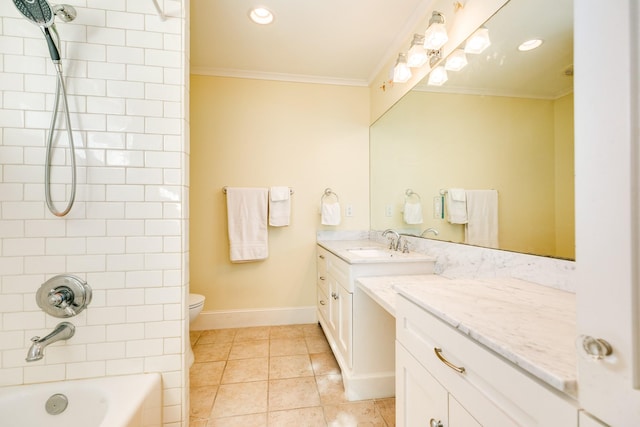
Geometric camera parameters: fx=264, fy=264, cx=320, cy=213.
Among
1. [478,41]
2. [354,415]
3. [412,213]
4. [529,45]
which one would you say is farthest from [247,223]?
[529,45]

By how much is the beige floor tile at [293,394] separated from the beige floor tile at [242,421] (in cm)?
8

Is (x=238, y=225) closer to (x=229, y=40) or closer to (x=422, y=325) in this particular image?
(x=229, y=40)

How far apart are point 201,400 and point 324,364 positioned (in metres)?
0.80

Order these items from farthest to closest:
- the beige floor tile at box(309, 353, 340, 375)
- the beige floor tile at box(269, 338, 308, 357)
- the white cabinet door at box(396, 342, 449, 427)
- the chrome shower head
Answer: the beige floor tile at box(269, 338, 308, 357)
the beige floor tile at box(309, 353, 340, 375)
the chrome shower head
the white cabinet door at box(396, 342, 449, 427)

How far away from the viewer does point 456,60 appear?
4.81ft

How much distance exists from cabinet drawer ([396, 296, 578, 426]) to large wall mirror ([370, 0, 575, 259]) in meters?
0.60

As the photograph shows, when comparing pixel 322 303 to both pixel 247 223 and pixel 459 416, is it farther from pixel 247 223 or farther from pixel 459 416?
pixel 459 416

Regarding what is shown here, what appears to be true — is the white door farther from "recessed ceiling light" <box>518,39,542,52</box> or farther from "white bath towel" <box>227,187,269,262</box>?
"white bath towel" <box>227,187,269,262</box>

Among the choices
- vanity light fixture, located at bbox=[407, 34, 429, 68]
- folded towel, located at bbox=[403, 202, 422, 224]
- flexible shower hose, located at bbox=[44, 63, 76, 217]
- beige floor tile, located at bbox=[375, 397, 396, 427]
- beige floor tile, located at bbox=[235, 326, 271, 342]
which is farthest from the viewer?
beige floor tile, located at bbox=[235, 326, 271, 342]

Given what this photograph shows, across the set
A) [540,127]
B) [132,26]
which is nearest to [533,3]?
[540,127]

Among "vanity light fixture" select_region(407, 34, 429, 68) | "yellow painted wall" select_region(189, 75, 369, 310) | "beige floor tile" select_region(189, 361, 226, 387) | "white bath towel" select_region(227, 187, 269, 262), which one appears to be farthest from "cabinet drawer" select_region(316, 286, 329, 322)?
"vanity light fixture" select_region(407, 34, 429, 68)

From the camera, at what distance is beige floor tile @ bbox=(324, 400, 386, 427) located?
1.36 metres

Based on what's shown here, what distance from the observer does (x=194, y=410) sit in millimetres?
1452

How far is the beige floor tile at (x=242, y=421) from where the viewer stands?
4.42 feet
